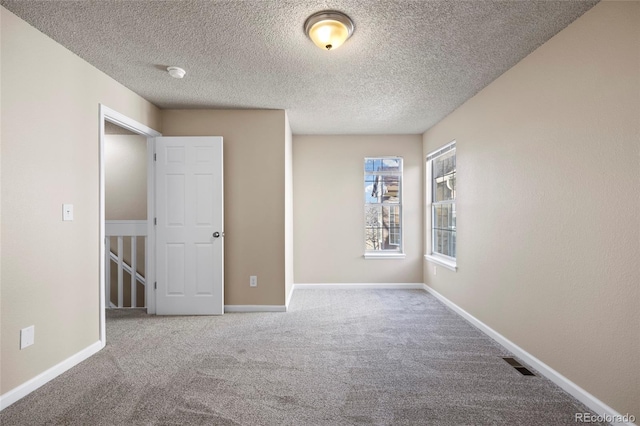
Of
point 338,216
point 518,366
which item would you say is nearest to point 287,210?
point 338,216

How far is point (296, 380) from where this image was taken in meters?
2.20

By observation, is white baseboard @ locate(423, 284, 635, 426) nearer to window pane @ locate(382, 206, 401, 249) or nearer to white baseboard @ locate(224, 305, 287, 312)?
window pane @ locate(382, 206, 401, 249)

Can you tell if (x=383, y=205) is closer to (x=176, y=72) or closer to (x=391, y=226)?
(x=391, y=226)

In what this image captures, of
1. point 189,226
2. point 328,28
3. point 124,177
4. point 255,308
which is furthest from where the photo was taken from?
point 124,177

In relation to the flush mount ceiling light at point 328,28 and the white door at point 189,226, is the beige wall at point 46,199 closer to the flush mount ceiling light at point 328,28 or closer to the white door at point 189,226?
the white door at point 189,226

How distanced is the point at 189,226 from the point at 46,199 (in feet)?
5.04

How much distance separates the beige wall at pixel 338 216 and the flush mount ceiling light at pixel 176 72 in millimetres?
2370

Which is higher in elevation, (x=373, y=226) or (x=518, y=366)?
(x=373, y=226)

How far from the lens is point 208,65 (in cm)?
262

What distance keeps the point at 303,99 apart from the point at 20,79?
89.6 inches

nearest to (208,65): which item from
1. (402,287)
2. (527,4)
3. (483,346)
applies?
(527,4)

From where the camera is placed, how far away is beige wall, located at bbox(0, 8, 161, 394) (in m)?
1.94

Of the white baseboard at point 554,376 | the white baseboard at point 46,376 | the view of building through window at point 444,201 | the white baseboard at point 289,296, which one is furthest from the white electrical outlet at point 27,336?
the view of building through window at point 444,201

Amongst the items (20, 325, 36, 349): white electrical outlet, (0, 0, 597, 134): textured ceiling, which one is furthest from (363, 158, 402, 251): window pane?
(20, 325, 36, 349): white electrical outlet
